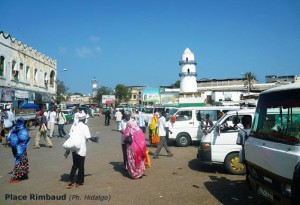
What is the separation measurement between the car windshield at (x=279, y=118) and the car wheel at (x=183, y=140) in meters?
8.55

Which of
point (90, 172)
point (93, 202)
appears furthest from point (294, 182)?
point (90, 172)

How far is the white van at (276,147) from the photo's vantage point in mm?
3941

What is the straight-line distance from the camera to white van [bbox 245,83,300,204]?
12.9ft

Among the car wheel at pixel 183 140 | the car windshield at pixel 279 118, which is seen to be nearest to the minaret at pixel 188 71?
the car wheel at pixel 183 140

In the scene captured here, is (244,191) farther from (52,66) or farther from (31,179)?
(52,66)

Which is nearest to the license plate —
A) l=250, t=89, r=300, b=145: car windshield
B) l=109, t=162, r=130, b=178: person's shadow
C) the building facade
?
l=250, t=89, r=300, b=145: car windshield

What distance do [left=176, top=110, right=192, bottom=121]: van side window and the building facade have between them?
1830cm

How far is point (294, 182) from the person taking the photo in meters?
3.72

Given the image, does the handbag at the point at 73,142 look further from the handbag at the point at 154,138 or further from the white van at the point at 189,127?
the white van at the point at 189,127

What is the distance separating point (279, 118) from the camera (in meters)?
4.90

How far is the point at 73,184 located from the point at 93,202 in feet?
4.74

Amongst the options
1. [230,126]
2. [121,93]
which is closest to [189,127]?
[230,126]

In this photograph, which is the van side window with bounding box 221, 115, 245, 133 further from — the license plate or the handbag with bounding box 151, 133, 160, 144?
the handbag with bounding box 151, 133, 160, 144

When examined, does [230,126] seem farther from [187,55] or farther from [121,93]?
[121,93]
